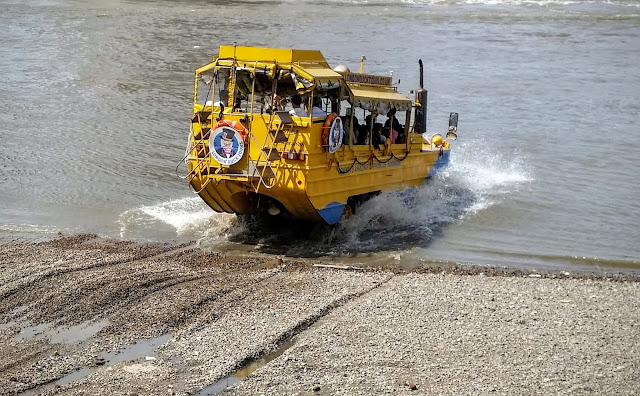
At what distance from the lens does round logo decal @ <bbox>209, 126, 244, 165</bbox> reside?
1252 cm

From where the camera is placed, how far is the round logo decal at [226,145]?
12.5 metres

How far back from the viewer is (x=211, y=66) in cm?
1286

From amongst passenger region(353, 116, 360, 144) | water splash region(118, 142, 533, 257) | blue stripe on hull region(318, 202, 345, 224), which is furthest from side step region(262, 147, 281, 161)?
passenger region(353, 116, 360, 144)

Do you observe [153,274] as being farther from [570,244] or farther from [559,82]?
[559,82]

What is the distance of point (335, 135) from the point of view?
12.8 metres

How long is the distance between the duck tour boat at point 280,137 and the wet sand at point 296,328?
1.10 m

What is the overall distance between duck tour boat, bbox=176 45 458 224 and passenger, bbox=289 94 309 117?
1 centimetres

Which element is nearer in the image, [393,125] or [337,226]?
[337,226]

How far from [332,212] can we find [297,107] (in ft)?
5.39

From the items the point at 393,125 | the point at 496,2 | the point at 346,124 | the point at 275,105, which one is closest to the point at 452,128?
the point at 393,125

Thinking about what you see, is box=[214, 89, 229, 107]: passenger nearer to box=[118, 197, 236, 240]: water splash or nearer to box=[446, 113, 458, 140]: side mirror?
box=[118, 197, 236, 240]: water splash

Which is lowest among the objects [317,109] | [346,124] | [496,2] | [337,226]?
[337,226]

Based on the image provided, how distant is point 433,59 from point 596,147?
10788 mm

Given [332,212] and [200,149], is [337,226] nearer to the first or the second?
[332,212]
